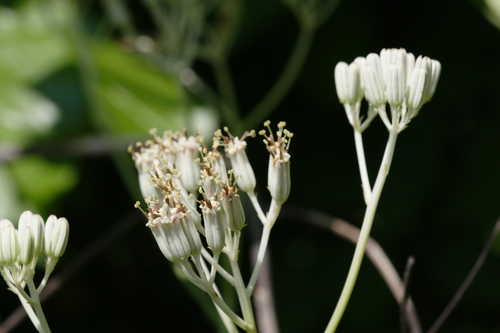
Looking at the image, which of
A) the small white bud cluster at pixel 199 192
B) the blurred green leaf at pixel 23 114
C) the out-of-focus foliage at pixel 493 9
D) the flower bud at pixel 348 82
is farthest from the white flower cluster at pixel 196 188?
the blurred green leaf at pixel 23 114

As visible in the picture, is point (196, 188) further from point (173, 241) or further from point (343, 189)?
point (343, 189)

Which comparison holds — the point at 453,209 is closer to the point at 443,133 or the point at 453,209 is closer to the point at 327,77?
the point at 443,133

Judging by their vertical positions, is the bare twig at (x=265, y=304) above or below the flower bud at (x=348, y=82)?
below

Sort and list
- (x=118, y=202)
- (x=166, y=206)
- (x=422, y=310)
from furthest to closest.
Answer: (x=422, y=310) < (x=118, y=202) < (x=166, y=206)

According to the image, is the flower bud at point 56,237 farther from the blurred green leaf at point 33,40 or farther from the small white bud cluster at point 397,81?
the blurred green leaf at point 33,40

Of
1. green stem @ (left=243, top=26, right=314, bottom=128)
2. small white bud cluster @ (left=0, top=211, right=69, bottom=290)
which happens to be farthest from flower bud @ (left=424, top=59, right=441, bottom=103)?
green stem @ (left=243, top=26, right=314, bottom=128)

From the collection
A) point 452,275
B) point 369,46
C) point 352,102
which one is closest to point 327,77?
point 369,46

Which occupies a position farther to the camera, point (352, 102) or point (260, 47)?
point (260, 47)

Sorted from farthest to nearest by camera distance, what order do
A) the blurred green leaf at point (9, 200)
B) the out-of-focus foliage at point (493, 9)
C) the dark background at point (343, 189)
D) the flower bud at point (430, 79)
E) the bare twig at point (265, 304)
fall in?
the dark background at point (343, 189) < the blurred green leaf at point (9, 200) < the out-of-focus foliage at point (493, 9) < the bare twig at point (265, 304) < the flower bud at point (430, 79)
